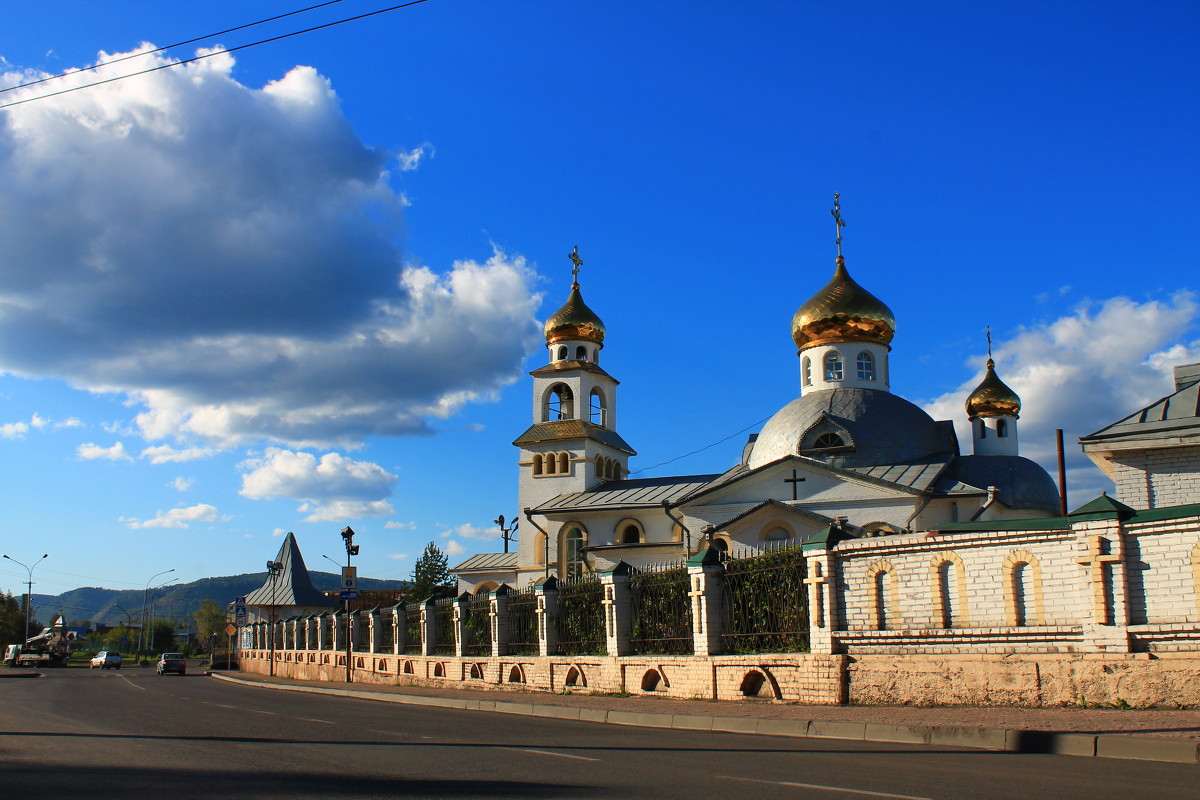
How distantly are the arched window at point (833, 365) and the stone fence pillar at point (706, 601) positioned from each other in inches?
921

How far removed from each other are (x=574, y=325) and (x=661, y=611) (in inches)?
1091

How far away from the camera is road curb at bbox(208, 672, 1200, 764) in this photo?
7979 mm

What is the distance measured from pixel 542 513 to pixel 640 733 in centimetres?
2851

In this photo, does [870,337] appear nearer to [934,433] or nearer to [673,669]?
[934,433]

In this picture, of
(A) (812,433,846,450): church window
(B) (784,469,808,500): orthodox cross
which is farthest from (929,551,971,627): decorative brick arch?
(A) (812,433,846,450): church window

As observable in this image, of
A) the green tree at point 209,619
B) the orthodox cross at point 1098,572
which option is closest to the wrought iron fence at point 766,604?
the orthodox cross at point 1098,572

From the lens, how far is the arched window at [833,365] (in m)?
37.2

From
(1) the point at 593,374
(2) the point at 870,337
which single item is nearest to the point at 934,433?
(2) the point at 870,337

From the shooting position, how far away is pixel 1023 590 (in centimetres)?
1103

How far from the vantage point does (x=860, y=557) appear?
1257 cm

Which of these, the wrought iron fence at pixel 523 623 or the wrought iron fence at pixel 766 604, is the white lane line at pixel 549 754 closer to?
the wrought iron fence at pixel 766 604

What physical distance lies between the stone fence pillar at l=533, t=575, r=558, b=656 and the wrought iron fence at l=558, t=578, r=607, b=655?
0.26 ft

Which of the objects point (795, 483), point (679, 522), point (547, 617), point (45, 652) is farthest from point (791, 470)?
point (45, 652)

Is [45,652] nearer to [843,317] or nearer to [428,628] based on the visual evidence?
[428,628]
